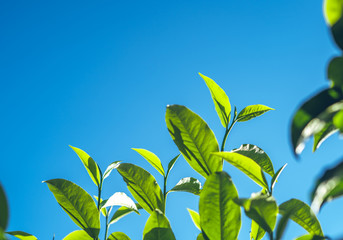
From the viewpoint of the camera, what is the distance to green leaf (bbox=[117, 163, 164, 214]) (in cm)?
80

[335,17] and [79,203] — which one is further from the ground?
[335,17]

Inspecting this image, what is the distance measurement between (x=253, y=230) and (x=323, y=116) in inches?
16.7

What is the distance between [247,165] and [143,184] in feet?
0.84

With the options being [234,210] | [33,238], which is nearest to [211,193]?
[234,210]

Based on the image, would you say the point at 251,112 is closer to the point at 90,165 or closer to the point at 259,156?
the point at 259,156

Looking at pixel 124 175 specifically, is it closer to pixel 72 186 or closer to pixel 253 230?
pixel 72 186

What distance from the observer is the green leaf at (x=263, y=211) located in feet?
1.85

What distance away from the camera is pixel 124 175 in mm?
802

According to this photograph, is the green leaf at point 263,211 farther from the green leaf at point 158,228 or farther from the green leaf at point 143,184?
the green leaf at point 143,184

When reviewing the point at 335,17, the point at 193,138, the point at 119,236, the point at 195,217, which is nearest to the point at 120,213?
the point at 119,236

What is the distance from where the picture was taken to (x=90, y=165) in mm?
947

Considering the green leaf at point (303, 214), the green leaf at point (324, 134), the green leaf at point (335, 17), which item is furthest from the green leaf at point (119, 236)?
the green leaf at point (335, 17)

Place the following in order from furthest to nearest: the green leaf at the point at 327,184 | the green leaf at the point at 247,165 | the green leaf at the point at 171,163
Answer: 1. the green leaf at the point at 171,163
2. the green leaf at the point at 247,165
3. the green leaf at the point at 327,184

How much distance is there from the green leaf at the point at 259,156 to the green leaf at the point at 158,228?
0.24 meters
